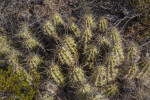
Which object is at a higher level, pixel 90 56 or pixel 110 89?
pixel 90 56

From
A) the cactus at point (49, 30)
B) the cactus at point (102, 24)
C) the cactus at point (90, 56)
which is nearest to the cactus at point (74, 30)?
the cactus at point (49, 30)

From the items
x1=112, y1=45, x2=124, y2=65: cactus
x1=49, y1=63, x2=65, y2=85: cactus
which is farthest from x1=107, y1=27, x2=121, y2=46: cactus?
x1=49, y1=63, x2=65, y2=85: cactus

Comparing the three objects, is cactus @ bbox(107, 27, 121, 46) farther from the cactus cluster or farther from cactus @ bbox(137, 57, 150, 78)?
cactus @ bbox(137, 57, 150, 78)

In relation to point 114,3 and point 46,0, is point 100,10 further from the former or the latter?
point 46,0

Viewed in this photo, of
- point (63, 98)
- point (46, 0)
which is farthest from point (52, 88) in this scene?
point (46, 0)

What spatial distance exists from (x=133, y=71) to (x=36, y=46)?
185 cm

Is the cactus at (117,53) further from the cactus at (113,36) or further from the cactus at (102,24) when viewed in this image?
the cactus at (102,24)

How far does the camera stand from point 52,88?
273 cm

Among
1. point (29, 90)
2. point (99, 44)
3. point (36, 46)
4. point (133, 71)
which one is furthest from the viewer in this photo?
point (36, 46)

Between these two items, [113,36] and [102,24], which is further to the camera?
[102,24]

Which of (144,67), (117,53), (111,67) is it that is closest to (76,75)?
→ (111,67)

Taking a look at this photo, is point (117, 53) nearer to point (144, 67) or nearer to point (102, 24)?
point (144, 67)

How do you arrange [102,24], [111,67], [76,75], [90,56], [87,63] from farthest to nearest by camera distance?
[102,24] < [87,63] < [90,56] < [111,67] < [76,75]

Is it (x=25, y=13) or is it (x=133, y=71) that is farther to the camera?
(x=25, y=13)
